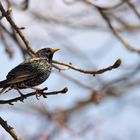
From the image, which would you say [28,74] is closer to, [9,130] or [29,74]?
[29,74]

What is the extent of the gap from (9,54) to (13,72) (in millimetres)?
1630

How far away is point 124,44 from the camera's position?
5.33 m

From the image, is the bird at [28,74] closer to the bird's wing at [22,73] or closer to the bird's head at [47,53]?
the bird's wing at [22,73]

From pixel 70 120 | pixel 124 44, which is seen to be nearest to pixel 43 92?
pixel 124 44

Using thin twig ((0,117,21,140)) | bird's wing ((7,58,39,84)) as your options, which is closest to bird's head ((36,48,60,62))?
bird's wing ((7,58,39,84))

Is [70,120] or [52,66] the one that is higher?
[52,66]

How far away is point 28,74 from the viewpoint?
3844 mm

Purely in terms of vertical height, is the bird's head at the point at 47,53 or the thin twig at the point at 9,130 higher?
the bird's head at the point at 47,53

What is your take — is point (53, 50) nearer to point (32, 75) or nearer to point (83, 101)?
point (32, 75)

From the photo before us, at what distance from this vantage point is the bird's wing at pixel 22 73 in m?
3.76

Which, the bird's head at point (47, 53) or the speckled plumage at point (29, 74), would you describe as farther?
the bird's head at point (47, 53)

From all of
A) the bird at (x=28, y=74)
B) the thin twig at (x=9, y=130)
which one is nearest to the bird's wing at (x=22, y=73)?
the bird at (x=28, y=74)

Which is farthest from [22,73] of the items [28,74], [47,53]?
[47,53]

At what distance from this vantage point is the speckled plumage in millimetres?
3760
